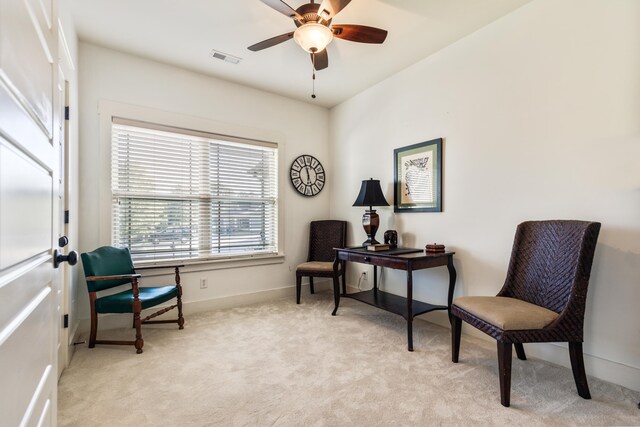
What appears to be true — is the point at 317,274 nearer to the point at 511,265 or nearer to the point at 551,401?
the point at 511,265

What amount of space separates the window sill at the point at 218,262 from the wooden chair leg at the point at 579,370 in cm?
298

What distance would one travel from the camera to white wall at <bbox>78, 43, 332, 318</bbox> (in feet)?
9.39

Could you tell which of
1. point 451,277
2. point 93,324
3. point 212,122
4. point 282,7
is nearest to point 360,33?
point 282,7

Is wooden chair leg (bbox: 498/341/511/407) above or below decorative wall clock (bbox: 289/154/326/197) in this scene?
below

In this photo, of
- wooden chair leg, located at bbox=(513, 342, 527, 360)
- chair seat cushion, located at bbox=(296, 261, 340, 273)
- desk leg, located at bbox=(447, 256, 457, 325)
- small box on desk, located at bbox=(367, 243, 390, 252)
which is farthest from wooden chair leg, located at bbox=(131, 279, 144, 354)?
wooden chair leg, located at bbox=(513, 342, 527, 360)

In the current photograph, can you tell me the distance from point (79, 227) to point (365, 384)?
2.82 m

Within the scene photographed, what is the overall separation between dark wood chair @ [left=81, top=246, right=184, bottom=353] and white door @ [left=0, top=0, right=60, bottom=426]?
152cm

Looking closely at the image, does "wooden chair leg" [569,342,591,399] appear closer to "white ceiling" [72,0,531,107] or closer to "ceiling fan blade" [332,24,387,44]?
"ceiling fan blade" [332,24,387,44]

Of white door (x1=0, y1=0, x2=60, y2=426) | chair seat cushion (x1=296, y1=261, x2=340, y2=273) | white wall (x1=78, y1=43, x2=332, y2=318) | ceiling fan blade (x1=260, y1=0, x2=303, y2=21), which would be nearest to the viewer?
white door (x1=0, y1=0, x2=60, y2=426)

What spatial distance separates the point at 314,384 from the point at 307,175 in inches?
112

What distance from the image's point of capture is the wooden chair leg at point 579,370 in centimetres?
177

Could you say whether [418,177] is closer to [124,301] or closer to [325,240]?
[325,240]

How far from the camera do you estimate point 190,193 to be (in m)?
3.40

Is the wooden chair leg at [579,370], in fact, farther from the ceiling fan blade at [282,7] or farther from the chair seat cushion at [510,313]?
the ceiling fan blade at [282,7]
